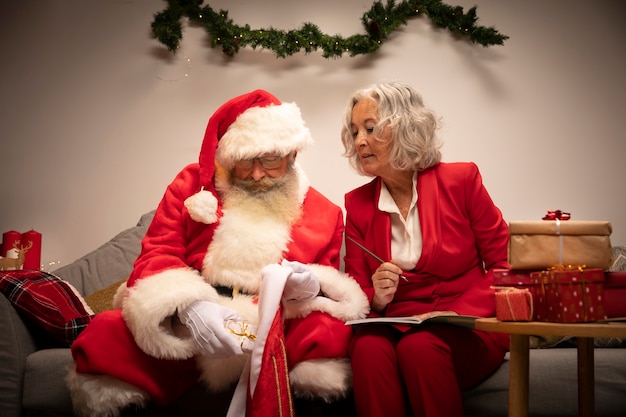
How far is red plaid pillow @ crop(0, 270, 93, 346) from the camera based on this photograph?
6.75 feet

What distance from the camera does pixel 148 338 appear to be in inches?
70.1

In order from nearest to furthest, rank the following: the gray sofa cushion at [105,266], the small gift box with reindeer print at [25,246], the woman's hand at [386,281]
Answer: the woman's hand at [386,281], the gray sofa cushion at [105,266], the small gift box with reindeer print at [25,246]

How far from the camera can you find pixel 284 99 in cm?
305

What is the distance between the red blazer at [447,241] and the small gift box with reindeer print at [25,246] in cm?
167

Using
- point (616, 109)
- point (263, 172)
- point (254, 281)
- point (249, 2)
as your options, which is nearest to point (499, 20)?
point (616, 109)

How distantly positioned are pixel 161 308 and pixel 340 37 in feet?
5.65

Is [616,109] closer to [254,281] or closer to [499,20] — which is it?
[499,20]

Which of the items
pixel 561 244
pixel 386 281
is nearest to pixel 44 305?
pixel 386 281

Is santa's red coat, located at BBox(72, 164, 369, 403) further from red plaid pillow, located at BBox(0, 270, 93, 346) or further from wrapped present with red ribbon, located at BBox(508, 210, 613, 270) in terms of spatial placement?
wrapped present with red ribbon, located at BBox(508, 210, 613, 270)

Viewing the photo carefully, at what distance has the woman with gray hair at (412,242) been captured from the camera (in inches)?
69.4

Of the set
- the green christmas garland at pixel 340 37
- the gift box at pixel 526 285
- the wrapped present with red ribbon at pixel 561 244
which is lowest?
the gift box at pixel 526 285

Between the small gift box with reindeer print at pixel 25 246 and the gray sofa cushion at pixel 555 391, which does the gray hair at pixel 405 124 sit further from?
the small gift box with reindeer print at pixel 25 246

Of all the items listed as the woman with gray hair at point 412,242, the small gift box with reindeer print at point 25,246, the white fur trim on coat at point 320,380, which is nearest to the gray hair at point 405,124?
the woman with gray hair at point 412,242

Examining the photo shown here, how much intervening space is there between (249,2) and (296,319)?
187cm
